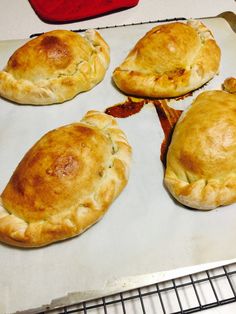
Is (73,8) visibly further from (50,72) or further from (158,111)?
(158,111)

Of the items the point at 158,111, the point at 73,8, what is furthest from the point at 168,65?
the point at 73,8

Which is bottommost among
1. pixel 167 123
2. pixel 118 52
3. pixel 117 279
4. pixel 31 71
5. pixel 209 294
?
pixel 209 294

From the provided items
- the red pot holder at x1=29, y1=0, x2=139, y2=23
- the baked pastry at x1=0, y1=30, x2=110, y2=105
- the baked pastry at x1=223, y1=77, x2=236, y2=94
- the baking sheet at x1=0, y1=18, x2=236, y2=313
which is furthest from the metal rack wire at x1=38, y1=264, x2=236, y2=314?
the red pot holder at x1=29, y1=0, x2=139, y2=23

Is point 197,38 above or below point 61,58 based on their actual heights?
below

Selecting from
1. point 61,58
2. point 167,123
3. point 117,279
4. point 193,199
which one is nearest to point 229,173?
point 193,199

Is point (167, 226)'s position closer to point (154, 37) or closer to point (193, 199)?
point (193, 199)

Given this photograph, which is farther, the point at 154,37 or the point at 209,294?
the point at 154,37

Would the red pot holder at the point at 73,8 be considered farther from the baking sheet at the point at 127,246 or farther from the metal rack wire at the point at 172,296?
the metal rack wire at the point at 172,296
